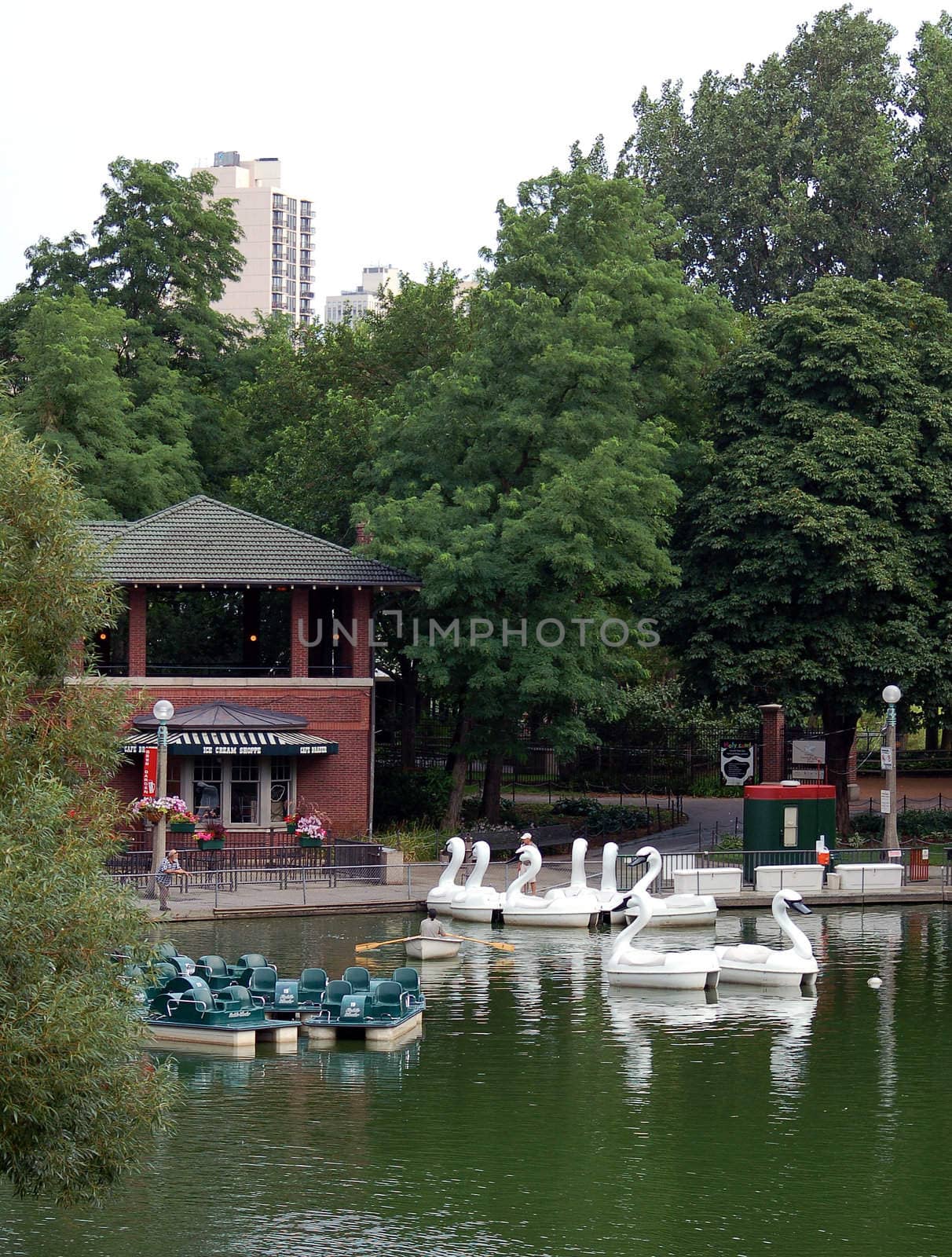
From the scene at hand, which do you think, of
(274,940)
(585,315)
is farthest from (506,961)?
(585,315)

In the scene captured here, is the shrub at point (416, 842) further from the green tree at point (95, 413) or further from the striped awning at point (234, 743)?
the green tree at point (95, 413)

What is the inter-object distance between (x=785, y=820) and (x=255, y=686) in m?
14.6

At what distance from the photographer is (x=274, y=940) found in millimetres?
33938

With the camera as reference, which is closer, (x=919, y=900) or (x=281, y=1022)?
(x=281, y=1022)

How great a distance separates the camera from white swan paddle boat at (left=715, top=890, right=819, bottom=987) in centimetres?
3061

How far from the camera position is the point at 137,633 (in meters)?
45.6

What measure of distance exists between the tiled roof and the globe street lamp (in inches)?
516

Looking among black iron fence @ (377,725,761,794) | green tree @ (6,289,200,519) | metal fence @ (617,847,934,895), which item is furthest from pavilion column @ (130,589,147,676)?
black iron fence @ (377,725,761,794)

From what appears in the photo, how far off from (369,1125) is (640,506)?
90.1 ft

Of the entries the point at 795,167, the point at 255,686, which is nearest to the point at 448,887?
the point at 255,686

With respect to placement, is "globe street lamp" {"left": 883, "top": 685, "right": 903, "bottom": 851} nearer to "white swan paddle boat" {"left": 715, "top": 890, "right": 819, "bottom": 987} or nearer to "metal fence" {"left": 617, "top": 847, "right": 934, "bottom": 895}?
"metal fence" {"left": 617, "top": 847, "right": 934, "bottom": 895}

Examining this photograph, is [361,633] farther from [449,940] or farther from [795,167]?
[795,167]

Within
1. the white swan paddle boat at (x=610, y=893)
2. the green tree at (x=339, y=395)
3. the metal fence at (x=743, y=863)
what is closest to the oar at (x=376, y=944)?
the white swan paddle boat at (x=610, y=893)

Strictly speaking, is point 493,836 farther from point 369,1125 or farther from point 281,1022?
point 369,1125
